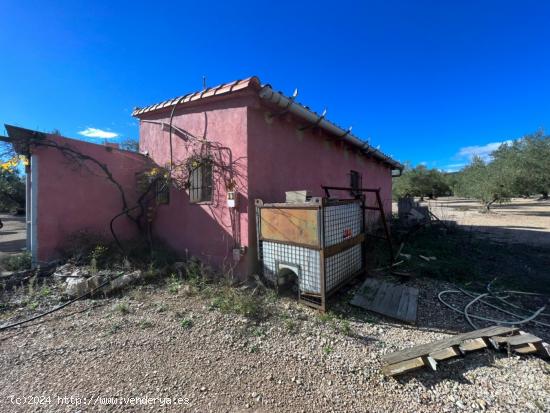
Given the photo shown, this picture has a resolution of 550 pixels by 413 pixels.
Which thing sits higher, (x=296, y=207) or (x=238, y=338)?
(x=296, y=207)

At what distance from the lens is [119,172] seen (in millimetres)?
5918

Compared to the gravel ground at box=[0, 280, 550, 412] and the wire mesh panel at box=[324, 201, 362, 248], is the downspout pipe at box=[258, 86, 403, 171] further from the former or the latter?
the gravel ground at box=[0, 280, 550, 412]

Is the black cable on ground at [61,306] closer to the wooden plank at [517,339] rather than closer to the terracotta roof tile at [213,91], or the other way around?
the terracotta roof tile at [213,91]

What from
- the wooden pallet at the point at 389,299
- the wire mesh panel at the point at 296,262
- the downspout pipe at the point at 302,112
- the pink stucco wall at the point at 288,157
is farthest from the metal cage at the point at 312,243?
the downspout pipe at the point at 302,112

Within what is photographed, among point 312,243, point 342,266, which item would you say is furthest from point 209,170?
point 342,266

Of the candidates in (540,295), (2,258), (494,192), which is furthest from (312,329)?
(494,192)

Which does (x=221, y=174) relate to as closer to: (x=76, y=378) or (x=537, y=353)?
(x=76, y=378)

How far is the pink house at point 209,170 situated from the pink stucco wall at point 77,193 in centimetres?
2

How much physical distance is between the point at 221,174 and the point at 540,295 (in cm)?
598

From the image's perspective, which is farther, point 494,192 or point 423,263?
point 494,192

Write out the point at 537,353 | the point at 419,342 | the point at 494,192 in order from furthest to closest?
the point at 494,192
the point at 419,342
the point at 537,353

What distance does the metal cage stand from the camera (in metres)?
3.44

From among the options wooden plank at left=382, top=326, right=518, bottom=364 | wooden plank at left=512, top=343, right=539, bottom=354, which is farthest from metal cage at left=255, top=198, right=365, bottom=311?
wooden plank at left=512, top=343, right=539, bottom=354

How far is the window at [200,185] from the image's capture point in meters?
5.21
